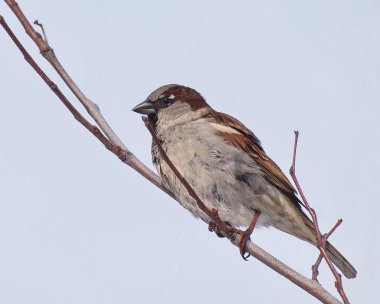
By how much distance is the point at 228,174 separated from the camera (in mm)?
4062

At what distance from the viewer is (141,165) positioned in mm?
3285

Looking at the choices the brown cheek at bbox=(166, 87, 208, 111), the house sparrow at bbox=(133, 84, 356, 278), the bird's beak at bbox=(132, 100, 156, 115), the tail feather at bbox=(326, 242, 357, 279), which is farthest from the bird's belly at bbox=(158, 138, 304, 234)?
the brown cheek at bbox=(166, 87, 208, 111)

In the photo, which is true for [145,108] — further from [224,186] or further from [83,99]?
[83,99]

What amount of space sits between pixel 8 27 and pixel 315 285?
161cm

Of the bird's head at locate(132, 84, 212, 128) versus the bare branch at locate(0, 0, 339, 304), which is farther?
the bird's head at locate(132, 84, 212, 128)

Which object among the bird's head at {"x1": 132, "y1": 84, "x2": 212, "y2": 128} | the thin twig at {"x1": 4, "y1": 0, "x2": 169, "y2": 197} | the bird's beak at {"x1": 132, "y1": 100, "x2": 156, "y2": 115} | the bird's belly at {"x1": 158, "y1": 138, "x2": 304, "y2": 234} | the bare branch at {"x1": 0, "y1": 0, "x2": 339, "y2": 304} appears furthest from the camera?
the bird's beak at {"x1": 132, "y1": 100, "x2": 156, "y2": 115}

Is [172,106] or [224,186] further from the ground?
[172,106]

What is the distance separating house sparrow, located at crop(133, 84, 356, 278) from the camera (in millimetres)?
4035

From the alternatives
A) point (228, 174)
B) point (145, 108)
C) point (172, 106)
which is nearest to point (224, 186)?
point (228, 174)

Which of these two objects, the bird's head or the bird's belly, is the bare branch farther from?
the bird's head

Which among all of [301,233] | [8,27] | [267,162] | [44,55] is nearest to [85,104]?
[44,55]

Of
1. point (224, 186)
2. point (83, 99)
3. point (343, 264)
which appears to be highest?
point (83, 99)

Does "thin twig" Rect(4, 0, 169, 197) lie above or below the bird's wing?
above

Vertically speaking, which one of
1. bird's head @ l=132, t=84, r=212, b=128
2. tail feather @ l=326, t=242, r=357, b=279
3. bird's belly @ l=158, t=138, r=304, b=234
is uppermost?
bird's head @ l=132, t=84, r=212, b=128
